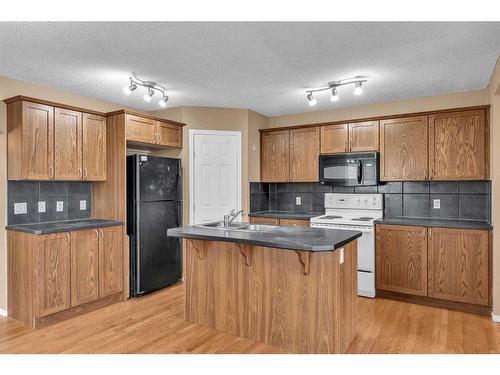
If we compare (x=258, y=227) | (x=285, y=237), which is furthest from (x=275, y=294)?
(x=258, y=227)

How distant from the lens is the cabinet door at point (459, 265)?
3227mm

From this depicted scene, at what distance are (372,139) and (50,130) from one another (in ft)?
11.8

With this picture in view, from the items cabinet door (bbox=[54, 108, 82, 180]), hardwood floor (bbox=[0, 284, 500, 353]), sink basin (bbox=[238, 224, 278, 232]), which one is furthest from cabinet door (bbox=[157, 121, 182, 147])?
hardwood floor (bbox=[0, 284, 500, 353])

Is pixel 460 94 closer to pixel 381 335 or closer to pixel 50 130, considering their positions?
pixel 381 335

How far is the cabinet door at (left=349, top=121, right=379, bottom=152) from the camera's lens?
4125 millimetres

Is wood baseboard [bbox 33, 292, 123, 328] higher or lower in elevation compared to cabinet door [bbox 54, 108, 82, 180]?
lower

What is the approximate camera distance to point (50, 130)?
10.8 ft

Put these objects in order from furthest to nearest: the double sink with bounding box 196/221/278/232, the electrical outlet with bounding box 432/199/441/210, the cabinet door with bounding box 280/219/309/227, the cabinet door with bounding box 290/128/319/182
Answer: the cabinet door with bounding box 290/128/319/182, the cabinet door with bounding box 280/219/309/227, the electrical outlet with bounding box 432/199/441/210, the double sink with bounding box 196/221/278/232

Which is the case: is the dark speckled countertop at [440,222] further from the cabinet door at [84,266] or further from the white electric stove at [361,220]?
the cabinet door at [84,266]

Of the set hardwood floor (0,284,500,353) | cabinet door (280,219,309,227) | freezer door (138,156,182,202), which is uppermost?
freezer door (138,156,182,202)

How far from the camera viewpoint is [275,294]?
101 inches

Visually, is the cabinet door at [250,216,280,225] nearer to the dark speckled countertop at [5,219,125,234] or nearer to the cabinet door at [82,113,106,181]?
the dark speckled countertop at [5,219,125,234]

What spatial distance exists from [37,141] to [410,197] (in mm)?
4170

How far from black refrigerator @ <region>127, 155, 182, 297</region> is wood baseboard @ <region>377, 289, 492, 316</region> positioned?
250 centimetres
